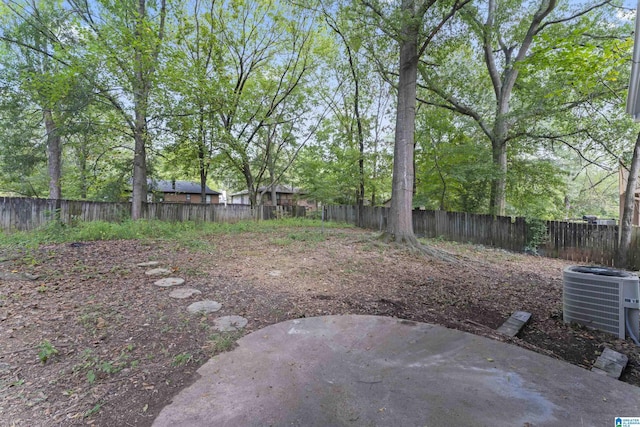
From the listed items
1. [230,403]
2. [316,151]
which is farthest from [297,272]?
[316,151]

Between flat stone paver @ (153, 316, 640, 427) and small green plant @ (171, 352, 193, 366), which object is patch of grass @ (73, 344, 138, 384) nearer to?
small green plant @ (171, 352, 193, 366)

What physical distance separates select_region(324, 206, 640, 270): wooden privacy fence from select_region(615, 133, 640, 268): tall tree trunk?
142 millimetres

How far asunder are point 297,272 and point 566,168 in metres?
10.8

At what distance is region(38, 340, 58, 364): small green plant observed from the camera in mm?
2047

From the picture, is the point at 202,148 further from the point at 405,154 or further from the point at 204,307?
the point at 204,307

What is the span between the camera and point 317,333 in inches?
101

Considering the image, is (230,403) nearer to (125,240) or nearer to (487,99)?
(125,240)

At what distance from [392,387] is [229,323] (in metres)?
1.61

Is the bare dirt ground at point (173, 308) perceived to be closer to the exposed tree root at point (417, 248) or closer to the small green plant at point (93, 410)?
the small green plant at point (93, 410)

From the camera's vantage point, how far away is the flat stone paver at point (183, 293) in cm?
330

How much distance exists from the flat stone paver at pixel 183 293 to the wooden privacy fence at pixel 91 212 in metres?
6.20

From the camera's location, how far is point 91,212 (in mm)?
9672

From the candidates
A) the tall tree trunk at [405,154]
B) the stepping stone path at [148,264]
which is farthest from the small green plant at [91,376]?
the tall tree trunk at [405,154]

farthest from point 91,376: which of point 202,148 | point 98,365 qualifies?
point 202,148
